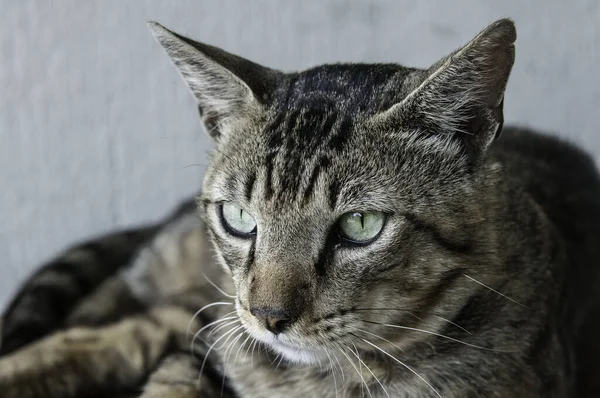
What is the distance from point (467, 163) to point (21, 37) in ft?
4.18

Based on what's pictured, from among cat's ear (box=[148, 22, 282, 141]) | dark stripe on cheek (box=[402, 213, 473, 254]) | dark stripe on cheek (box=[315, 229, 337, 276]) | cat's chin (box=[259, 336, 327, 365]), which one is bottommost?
cat's chin (box=[259, 336, 327, 365])

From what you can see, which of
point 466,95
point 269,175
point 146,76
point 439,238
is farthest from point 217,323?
point 146,76

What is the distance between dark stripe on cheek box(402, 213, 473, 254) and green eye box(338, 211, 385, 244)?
40mm

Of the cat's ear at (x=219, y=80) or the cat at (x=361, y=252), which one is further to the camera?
the cat's ear at (x=219, y=80)

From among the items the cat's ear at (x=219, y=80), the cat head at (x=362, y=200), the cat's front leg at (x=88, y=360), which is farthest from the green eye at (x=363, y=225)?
the cat's front leg at (x=88, y=360)

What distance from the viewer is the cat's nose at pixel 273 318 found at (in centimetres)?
104

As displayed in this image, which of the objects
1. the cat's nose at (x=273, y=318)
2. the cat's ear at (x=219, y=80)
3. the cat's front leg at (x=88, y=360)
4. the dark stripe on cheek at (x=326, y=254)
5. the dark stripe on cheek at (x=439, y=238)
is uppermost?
the cat's ear at (x=219, y=80)

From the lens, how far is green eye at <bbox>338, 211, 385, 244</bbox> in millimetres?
1065

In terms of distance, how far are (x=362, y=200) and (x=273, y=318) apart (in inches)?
8.3

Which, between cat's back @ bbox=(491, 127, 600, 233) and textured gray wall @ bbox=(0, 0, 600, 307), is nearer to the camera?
cat's back @ bbox=(491, 127, 600, 233)

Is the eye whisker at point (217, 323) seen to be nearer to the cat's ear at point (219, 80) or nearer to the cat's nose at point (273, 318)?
the cat's nose at point (273, 318)

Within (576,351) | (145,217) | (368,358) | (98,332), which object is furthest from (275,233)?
(145,217)

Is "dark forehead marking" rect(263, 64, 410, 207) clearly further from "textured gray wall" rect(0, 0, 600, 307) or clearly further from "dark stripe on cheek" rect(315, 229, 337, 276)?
"textured gray wall" rect(0, 0, 600, 307)

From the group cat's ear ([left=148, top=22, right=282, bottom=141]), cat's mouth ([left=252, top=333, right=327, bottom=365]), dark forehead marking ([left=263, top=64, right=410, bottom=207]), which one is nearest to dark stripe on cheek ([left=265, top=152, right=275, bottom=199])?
dark forehead marking ([left=263, top=64, right=410, bottom=207])
